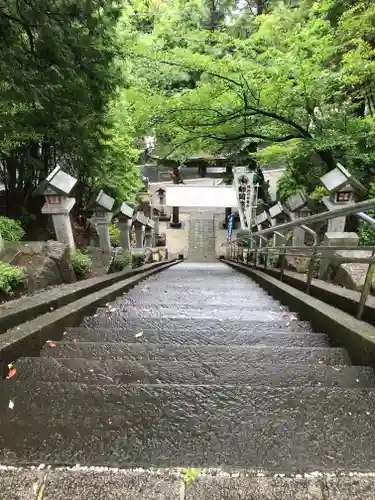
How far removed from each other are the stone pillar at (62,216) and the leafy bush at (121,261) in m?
2.85

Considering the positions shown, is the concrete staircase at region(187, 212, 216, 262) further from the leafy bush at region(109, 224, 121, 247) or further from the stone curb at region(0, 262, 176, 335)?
the stone curb at region(0, 262, 176, 335)

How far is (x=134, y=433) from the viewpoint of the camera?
4.27ft

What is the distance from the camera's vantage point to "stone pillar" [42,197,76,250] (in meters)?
7.22

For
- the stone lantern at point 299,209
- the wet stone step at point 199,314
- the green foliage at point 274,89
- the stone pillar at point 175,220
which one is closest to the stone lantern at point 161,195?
the stone pillar at point 175,220

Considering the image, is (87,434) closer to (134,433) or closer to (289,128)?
(134,433)

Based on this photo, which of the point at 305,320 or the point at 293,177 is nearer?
the point at 305,320

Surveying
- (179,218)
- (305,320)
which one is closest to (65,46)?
(305,320)

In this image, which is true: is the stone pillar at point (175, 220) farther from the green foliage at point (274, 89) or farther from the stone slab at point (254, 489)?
the stone slab at point (254, 489)

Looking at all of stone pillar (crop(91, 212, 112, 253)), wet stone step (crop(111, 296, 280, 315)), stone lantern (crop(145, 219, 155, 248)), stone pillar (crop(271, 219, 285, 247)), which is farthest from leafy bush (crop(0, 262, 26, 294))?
stone lantern (crop(145, 219, 155, 248))

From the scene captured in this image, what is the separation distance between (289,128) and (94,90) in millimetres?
5423

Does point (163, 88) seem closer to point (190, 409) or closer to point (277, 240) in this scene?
point (277, 240)

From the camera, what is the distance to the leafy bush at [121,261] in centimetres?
1035

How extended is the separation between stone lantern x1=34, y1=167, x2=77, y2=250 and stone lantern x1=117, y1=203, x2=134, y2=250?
210 inches

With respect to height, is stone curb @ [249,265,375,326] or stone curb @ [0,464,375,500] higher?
stone curb @ [249,265,375,326]
